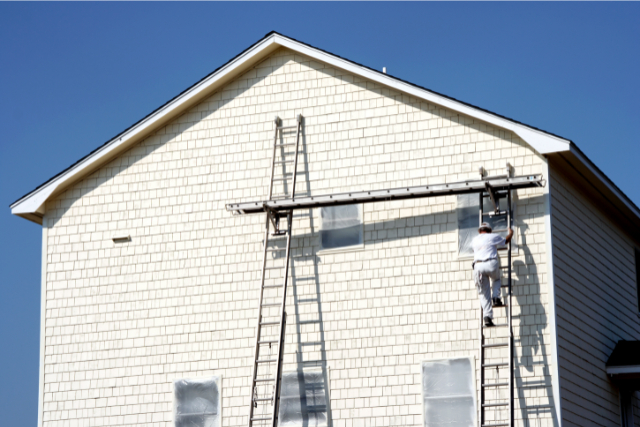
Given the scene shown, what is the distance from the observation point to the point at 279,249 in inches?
757

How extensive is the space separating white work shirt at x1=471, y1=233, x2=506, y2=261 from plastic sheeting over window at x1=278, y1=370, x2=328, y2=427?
3.83m

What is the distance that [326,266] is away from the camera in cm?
1888

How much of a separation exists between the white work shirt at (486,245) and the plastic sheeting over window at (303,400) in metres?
3.83

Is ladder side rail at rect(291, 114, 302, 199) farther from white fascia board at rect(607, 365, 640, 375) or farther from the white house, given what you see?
white fascia board at rect(607, 365, 640, 375)

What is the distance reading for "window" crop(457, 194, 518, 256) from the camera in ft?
58.5

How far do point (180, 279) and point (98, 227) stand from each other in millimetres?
2368

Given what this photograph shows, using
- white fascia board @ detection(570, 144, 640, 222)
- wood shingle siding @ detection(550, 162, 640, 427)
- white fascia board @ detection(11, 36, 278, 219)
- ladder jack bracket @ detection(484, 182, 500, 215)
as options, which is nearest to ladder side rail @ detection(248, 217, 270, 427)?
white fascia board @ detection(11, 36, 278, 219)

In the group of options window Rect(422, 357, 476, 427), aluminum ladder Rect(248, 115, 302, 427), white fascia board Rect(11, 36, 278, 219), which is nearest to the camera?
window Rect(422, 357, 476, 427)

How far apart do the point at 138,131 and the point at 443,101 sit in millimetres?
6607

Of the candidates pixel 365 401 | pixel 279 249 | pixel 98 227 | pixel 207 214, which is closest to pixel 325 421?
pixel 365 401

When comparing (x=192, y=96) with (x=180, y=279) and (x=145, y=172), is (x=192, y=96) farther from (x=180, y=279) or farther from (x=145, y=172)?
(x=180, y=279)

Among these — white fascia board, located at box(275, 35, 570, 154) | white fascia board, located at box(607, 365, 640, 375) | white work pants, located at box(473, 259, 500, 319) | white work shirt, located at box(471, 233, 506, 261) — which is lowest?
white fascia board, located at box(607, 365, 640, 375)

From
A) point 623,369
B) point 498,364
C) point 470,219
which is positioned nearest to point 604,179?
point 470,219

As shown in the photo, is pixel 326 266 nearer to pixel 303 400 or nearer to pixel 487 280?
pixel 303 400
